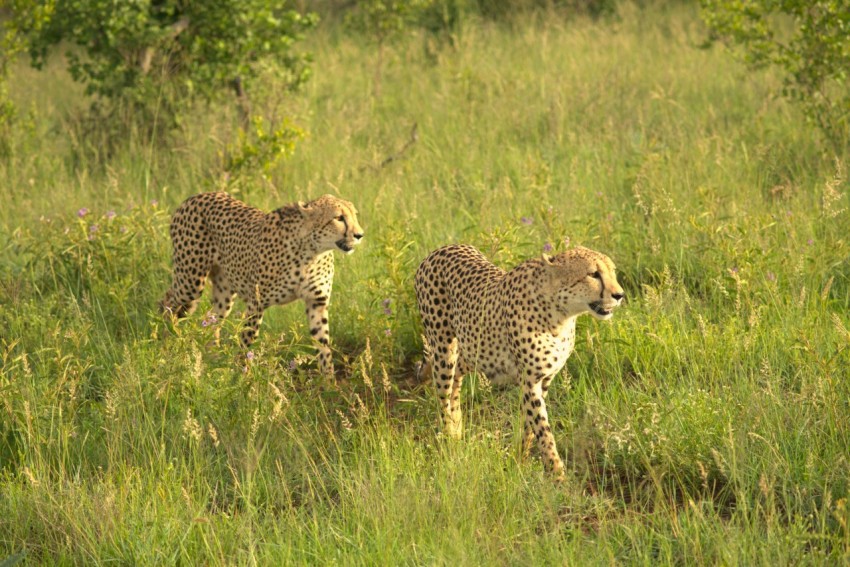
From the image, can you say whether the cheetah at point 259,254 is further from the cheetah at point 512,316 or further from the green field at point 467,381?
the cheetah at point 512,316

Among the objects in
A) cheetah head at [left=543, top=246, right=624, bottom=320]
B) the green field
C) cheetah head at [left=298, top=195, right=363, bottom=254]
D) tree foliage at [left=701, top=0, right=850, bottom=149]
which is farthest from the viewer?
tree foliage at [left=701, top=0, right=850, bottom=149]

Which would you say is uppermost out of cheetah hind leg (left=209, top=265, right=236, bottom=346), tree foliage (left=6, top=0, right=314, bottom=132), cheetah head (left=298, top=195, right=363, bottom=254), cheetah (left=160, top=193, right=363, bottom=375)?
tree foliage (left=6, top=0, right=314, bottom=132)

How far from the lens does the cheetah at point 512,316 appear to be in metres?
4.45

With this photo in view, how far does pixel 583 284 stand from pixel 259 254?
6.64 feet

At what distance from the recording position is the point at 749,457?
14.3 feet

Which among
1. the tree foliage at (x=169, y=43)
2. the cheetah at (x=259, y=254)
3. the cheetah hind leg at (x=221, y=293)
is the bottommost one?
the cheetah hind leg at (x=221, y=293)

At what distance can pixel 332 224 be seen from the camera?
5500mm

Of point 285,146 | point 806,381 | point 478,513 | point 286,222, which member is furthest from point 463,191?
point 478,513

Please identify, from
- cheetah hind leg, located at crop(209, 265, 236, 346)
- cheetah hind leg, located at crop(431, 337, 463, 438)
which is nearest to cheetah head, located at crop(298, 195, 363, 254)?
cheetah hind leg, located at crop(431, 337, 463, 438)

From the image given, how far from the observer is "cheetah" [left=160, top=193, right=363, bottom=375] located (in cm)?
557

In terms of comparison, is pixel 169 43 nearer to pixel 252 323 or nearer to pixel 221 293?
pixel 221 293

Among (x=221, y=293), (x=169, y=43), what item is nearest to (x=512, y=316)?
(x=221, y=293)

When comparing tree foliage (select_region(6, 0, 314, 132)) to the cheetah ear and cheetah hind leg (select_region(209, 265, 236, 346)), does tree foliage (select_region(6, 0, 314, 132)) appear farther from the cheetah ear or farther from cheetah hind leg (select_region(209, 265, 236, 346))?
the cheetah ear

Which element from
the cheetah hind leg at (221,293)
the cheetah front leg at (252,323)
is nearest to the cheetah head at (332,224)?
the cheetah front leg at (252,323)
